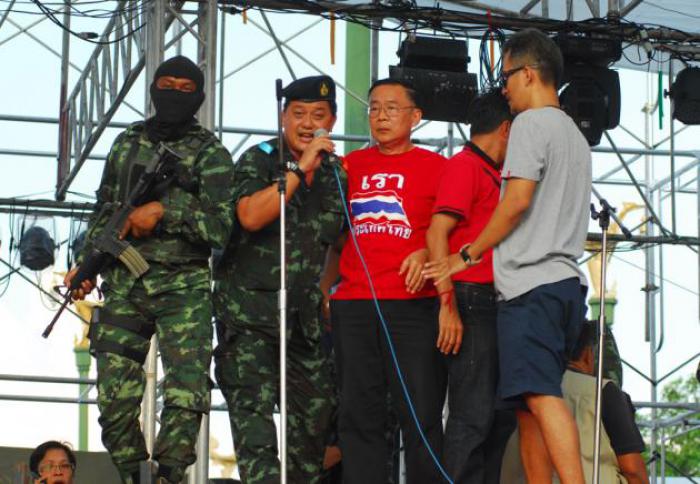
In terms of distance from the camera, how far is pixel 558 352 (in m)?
5.71

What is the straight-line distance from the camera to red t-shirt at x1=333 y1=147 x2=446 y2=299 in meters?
6.25

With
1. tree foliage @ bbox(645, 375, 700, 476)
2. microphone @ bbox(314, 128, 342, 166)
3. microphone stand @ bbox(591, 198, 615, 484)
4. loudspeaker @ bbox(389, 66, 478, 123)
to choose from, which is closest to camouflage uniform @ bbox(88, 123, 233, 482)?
microphone @ bbox(314, 128, 342, 166)

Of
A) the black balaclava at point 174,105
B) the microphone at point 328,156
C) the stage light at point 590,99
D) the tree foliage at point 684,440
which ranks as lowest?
the tree foliage at point 684,440

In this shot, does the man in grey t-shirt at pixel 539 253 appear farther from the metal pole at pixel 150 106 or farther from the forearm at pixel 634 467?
the metal pole at pixel 150 106

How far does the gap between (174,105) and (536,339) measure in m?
1.73

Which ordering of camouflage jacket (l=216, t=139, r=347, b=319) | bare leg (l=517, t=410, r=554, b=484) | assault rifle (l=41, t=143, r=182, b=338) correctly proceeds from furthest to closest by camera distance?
camouflage jacket (l=216, t=139, r=347, b=319) → assault rifle (l=41, t=143, r=182, b=338) → bare leg (l=517, t=410, r=554, b=484)

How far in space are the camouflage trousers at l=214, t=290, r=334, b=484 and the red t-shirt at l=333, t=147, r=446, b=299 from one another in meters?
0.30

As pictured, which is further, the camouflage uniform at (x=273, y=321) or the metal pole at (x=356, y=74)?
the metal pole at (x=356, y=74)

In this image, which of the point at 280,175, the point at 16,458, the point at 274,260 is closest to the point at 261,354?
the point at 274,260

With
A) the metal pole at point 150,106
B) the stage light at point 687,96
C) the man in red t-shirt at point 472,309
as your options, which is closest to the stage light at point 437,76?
the metal pole at point 150,106

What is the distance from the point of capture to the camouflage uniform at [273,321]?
6.22 meters

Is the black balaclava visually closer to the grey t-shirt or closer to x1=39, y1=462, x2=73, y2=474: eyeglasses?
the grey t-shirt

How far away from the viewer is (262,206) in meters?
6.14

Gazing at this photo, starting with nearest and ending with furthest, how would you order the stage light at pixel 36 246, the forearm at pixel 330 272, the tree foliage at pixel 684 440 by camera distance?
1. the forearm at pixel 330 272
2. the stage light at pixel 36 246
3. the tree foliage at pixel 684 440
